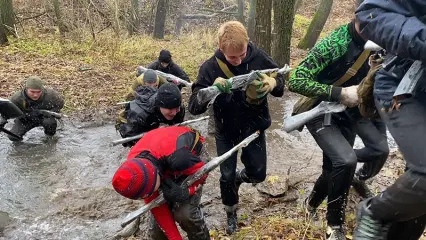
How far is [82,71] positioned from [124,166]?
30.9 feet

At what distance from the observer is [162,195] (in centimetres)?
353

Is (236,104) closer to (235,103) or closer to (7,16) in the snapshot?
(235,103)

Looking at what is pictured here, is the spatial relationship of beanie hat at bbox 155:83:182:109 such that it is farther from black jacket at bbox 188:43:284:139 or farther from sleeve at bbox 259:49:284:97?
sleeve at bbox 259:49:284:97

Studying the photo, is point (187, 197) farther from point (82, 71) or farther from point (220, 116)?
point (82, 71)

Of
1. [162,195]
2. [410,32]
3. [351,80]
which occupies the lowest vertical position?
[162,195]

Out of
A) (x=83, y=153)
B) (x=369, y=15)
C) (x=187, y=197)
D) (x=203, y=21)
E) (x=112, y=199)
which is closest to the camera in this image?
(x=369, y=15)

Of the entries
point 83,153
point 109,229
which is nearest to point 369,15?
point 109,229

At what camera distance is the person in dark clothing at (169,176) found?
3092 mm

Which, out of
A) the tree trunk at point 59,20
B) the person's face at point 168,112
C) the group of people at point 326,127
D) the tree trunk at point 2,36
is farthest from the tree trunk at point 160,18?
the person's face at point 168,112

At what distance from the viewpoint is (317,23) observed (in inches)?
606

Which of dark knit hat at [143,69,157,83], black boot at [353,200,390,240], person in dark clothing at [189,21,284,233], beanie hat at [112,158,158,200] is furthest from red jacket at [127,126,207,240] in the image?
dark knit hat at [143,69,157,83]

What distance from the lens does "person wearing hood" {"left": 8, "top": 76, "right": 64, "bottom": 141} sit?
7.76 meters

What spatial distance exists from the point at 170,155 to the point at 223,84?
833 mm

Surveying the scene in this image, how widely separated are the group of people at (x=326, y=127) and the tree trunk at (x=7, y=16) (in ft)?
37.4
